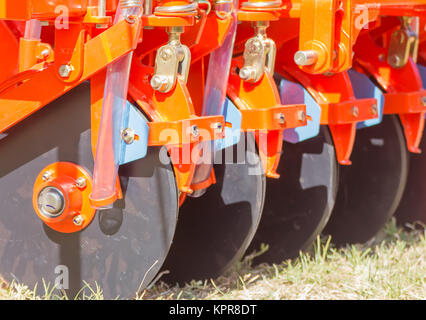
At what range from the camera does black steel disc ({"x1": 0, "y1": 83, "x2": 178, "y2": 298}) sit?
125 inches

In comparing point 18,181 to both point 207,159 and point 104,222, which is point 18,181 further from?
point 207,159

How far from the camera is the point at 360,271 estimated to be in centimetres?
389

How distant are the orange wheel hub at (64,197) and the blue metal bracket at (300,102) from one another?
2.97 feet

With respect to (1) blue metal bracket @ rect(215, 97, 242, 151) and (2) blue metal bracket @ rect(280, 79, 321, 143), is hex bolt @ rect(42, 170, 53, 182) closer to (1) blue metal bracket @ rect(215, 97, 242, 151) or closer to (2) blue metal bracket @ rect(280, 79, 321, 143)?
(1) blue metal bracket @ rect(215, 97, 242, 151)

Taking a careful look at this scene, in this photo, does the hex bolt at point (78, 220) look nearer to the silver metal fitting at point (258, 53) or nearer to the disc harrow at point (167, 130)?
the disc harrow at point (167, 130)

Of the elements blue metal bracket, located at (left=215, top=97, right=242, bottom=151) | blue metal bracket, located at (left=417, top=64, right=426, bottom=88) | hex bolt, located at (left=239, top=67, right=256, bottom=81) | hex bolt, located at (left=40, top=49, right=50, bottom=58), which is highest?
hex bolt, located at (left=40, top=49, right=50, bottom=58)

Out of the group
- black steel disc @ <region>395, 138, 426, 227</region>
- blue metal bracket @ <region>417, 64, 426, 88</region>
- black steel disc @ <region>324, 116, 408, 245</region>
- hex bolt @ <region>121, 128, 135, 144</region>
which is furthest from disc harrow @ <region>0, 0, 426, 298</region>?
black steel disc @ <region>395, 138, 426, 227</region>

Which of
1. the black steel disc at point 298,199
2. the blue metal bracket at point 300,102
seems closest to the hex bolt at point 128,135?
the blue metal bracket at point 300,102

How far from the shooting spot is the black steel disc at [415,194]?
4.58 m

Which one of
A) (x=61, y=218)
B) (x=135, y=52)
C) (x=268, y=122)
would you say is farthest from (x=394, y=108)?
(x=61, y=218)

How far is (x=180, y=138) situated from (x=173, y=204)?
237 mm

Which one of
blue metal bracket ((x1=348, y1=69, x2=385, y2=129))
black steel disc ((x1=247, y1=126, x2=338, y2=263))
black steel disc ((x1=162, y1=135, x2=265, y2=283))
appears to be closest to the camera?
black steel disc ((x1=162, y1=135, x2=265, y2=283))

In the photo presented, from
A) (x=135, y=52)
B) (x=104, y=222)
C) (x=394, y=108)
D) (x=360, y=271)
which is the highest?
(x=135, y=52)

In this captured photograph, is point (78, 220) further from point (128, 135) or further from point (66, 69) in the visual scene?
point (66, 69)
